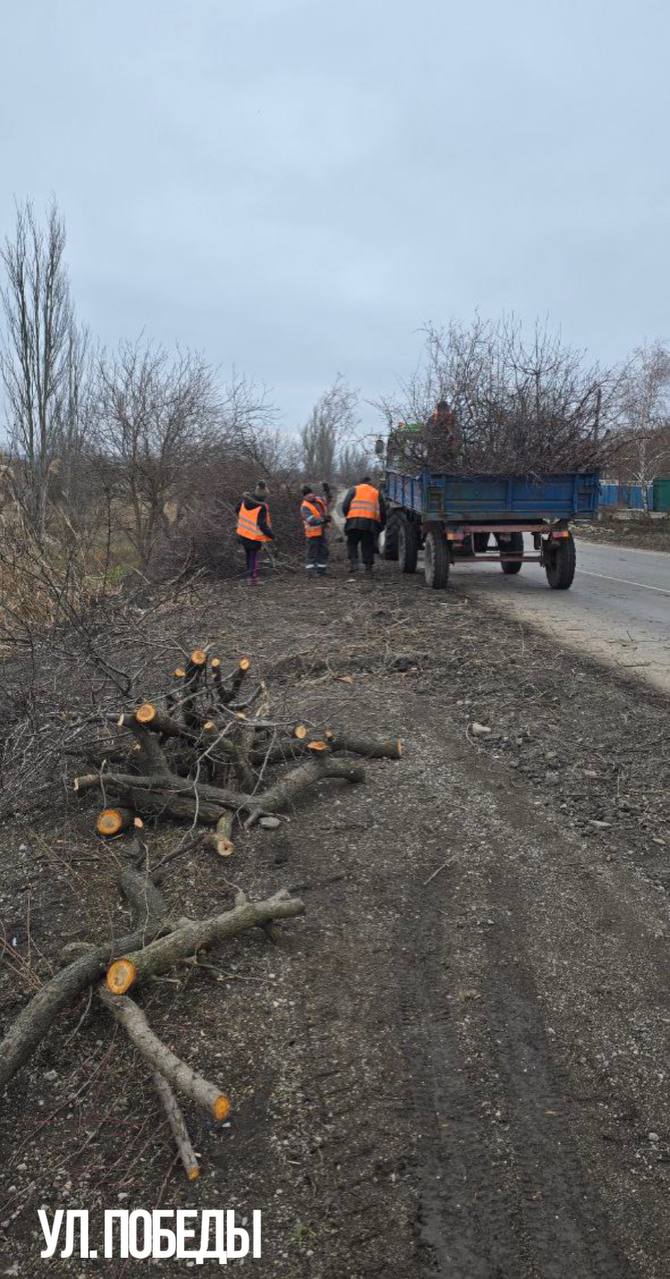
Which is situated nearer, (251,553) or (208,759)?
(208,759)

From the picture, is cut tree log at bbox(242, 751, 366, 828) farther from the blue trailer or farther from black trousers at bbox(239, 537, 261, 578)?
black trousers at bbox(239, 537, 261, 578)

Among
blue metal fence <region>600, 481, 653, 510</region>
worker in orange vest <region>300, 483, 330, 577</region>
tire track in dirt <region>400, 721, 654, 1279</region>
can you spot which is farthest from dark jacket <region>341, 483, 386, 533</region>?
blue metal fence <region>600, 481, 653, 510</region>

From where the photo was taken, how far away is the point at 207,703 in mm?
5047

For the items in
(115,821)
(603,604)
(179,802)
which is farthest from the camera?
(603,604)

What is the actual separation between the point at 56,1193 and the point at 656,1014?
1.99 meters

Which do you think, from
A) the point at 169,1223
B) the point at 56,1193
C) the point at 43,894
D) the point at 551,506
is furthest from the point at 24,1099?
the point at 551,506

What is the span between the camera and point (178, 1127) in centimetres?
254

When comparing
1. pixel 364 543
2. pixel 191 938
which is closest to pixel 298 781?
pixel 191 938

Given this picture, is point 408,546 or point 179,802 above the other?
point 408,546

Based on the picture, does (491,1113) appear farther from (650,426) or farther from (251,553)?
(650,426)

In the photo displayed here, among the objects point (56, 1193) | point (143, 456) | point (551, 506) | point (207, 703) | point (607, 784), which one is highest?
point (143, 456)

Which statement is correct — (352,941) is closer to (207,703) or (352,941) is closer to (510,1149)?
(510,1149)

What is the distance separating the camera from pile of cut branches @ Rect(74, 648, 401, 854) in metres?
4.48

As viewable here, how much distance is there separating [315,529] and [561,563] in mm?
3657
